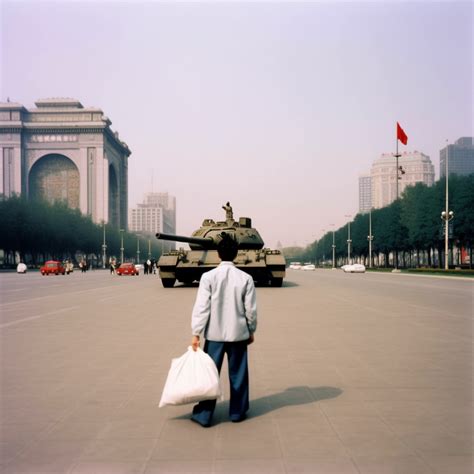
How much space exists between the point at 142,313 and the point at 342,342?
6158mm

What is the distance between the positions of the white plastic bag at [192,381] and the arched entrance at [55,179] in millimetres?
123948

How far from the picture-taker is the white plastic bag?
15.4 feet

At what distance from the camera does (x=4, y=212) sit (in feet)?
211

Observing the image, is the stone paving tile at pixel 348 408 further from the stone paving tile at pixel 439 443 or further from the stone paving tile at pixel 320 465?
the stone paving tile at pixel 320 465

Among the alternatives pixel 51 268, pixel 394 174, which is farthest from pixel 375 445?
pixel 394 174

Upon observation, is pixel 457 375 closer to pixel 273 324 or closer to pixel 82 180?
pixel 273 324

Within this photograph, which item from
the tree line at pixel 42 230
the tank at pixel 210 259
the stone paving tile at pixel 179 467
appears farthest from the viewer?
the tree line at pixel 42 230

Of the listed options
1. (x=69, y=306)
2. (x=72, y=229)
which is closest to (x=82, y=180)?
(x=72, y=229)

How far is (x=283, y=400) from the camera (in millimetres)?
5676

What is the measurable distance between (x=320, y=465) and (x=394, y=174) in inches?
6615

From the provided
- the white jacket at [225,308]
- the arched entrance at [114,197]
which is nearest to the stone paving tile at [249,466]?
the white jacket at [225,308]

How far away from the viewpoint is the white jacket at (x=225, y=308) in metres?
4.96

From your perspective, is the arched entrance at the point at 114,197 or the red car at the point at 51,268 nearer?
the red car at the point at 51,268

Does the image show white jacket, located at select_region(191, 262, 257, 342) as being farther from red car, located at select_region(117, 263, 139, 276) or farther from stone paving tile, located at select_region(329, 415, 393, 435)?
red car, located at select_region(117, 263, 139, 276)
